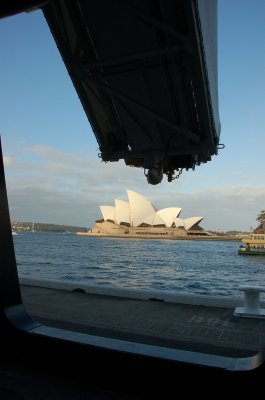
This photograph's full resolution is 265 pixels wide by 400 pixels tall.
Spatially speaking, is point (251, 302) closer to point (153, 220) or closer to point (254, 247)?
point (254, 247)

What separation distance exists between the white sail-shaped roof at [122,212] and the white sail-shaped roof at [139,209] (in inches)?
36.9

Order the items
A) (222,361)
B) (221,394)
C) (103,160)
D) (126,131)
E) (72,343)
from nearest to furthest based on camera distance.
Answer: (221,394)
(222,361)
(72,343)
(126,131)
(103,160)

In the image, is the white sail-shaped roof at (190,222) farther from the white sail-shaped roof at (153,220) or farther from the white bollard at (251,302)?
the white bollard at (251,302)

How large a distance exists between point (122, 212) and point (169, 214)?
12.1m

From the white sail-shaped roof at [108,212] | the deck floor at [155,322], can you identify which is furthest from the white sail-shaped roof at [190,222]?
the deck floor at [155,322]

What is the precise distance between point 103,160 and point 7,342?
3391 mm

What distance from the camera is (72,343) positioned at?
2.92 meters

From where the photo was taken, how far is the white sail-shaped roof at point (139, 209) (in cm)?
7475

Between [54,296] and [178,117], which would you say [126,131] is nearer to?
[178,117]

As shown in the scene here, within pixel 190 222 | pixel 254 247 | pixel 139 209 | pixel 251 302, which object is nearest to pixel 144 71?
pixel 251 302

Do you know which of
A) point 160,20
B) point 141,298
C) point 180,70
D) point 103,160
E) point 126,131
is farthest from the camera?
point 141,298

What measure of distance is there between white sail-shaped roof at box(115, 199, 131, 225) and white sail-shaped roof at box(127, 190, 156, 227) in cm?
94

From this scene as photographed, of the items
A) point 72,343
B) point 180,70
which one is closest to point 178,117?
point 180,70

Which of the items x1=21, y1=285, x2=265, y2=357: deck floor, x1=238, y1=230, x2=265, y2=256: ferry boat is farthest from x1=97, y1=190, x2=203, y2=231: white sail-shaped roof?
x1=21, y1=285, x2=265, y2=357: deck floor
